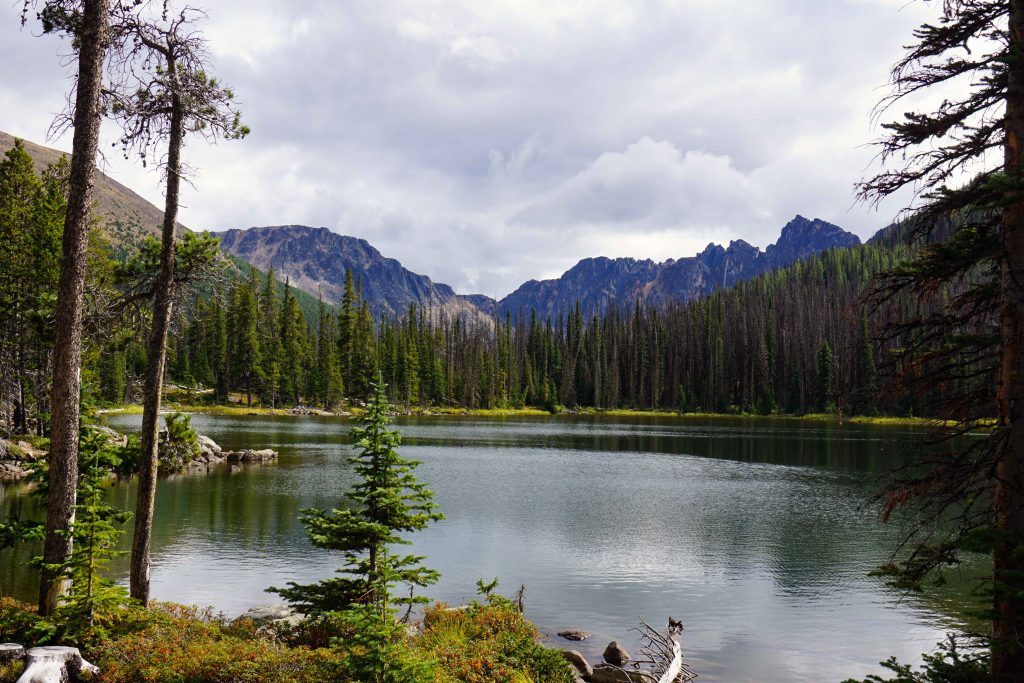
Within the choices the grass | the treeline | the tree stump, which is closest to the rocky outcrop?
the tree stump

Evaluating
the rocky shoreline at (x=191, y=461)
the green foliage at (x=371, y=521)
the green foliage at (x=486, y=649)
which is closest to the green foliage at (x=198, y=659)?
the green foliage at (x=371, y=521)

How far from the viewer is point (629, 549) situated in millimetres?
25219

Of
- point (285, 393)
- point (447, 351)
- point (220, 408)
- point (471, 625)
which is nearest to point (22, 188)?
point (471, 625)

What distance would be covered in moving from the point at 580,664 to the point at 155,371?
34.5 ft

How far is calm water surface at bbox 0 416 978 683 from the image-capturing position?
16984mm

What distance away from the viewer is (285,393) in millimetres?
110688

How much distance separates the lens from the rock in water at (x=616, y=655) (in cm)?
1434

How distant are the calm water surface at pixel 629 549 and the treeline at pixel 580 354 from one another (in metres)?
65.1

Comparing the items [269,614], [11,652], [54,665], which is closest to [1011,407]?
[54,665]

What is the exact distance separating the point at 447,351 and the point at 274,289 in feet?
141

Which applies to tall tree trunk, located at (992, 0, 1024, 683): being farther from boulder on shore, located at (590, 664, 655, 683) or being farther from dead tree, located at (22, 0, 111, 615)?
dead tree, located at (22, 0, 111, 615)

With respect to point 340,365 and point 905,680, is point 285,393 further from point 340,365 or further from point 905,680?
Result: point 905,680

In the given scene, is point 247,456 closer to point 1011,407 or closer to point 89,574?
point 89,574

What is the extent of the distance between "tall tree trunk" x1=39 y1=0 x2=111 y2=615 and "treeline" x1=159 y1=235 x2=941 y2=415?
312 ft
